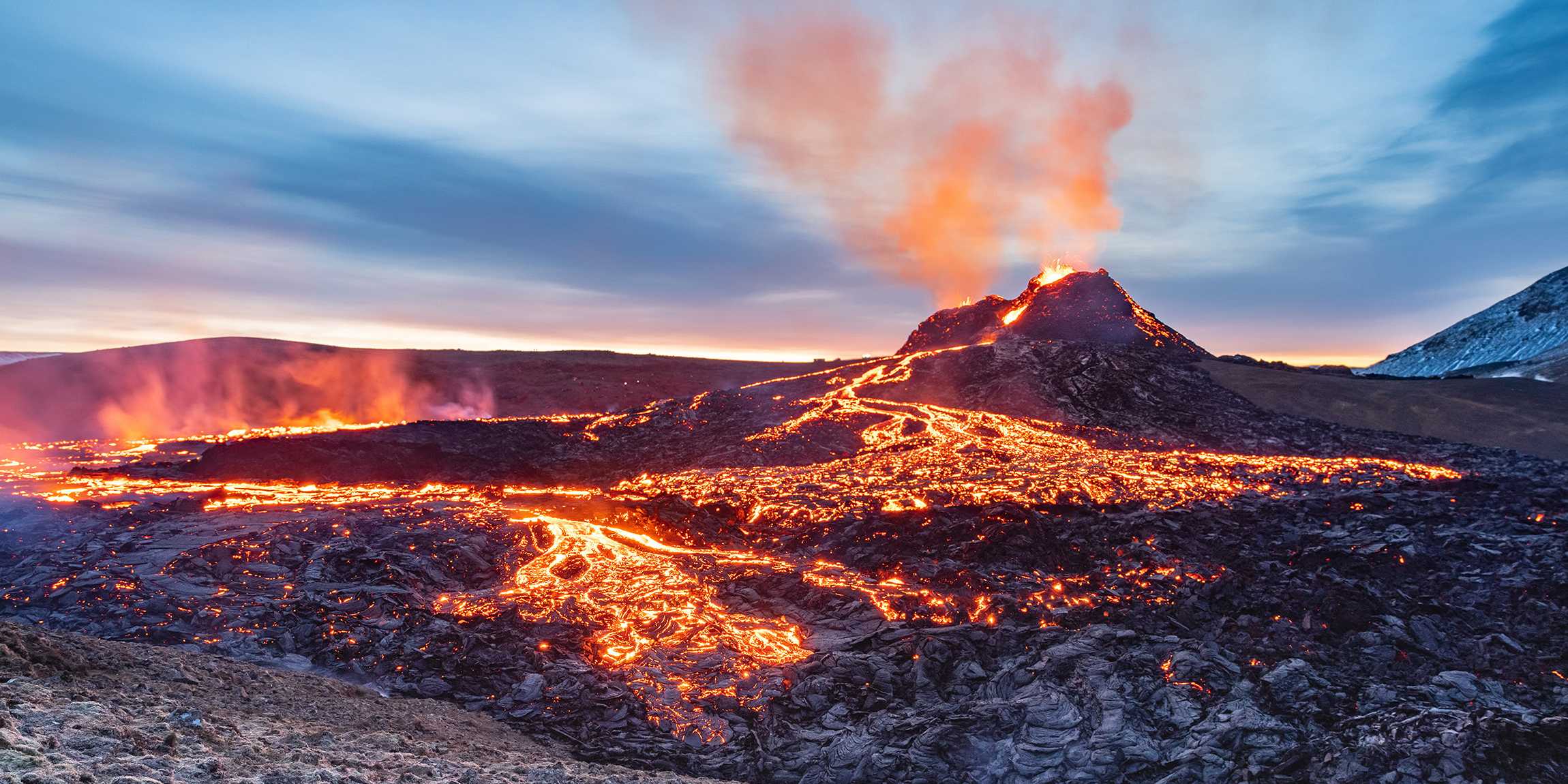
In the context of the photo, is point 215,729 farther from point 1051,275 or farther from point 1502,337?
point 1502,337

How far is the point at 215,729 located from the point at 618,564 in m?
10.2

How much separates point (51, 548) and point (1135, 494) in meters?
24.3

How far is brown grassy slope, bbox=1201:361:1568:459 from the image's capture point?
2870 cm

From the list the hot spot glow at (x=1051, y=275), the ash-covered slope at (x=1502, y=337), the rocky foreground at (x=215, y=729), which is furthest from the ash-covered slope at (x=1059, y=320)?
the rocky foreground at (x=215, y=729)

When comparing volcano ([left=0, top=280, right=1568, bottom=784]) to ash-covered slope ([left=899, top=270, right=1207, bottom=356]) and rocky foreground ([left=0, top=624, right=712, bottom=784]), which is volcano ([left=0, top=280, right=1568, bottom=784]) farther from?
ash-covered slope ([left=899, top=270, right=1207, bottom=356])

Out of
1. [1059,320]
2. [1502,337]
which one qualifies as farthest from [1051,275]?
[1502,337]

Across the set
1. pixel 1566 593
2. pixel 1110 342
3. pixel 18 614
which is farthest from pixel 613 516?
pixel 1110 342

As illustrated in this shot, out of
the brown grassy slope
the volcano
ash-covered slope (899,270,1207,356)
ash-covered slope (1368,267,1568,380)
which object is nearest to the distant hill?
ash-covered slope (899,270,1207,356)

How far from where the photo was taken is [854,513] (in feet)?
62.5

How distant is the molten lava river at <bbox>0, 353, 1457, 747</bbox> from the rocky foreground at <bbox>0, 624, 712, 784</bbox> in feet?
5.68

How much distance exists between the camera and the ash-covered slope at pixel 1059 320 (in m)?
44.5

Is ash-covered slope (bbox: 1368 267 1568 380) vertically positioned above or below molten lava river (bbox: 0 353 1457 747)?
above

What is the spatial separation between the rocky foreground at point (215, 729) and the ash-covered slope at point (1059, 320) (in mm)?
38021

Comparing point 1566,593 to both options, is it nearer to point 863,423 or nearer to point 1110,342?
point 863,423
